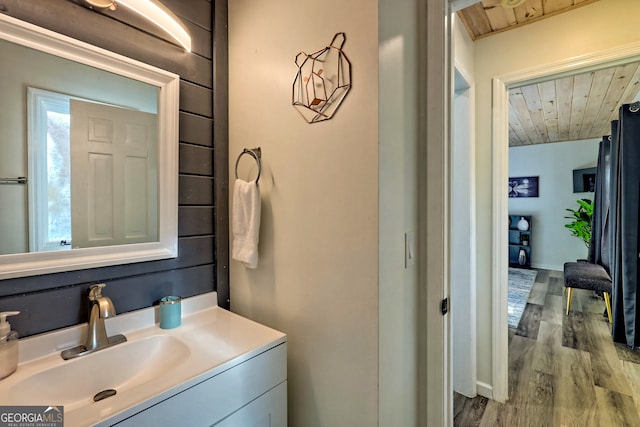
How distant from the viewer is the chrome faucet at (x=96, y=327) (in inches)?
36.2

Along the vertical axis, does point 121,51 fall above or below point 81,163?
above

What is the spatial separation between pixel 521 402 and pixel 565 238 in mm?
4760

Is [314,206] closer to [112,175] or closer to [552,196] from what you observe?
[112,175]

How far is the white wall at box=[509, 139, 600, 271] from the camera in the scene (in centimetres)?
513

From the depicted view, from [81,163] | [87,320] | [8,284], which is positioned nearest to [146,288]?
[87,320]

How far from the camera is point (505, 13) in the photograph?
1663mm

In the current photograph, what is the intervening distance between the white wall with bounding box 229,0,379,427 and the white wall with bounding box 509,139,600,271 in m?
6.05

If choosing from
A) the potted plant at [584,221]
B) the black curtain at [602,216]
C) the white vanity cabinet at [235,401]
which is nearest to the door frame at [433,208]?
the white vanity cabinet at [235,401]

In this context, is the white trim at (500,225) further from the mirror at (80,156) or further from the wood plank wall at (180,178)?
the mirror at (80,156)

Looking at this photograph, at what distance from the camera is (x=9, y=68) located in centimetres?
87

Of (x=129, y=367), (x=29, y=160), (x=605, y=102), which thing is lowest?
(x=129, y=367)

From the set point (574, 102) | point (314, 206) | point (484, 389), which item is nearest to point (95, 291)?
point (314, 206)

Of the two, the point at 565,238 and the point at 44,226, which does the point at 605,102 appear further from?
the point at 44,226

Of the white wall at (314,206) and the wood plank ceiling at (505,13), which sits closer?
the white wall at (314,206)
